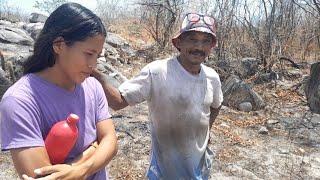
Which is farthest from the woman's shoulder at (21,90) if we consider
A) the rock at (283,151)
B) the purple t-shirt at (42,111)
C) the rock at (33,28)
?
the rock at (33,28)

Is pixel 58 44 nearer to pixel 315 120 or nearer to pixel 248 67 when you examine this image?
pixel 315 120

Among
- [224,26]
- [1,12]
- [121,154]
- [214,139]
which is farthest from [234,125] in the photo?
[1,12]

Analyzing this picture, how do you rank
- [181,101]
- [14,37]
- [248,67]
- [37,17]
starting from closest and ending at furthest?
[181,101], [248,67], [14,37], [37,17]

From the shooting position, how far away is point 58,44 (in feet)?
4.51

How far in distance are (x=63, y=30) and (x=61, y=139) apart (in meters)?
0.35

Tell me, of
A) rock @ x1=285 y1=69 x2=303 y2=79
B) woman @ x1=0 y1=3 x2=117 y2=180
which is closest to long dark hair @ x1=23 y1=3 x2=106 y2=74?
woman @ x1=0 y1=3 x2=117 y2=180

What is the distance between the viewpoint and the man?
205cm

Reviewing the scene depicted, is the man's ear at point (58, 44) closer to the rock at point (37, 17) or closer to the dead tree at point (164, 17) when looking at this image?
the dead tree at point (164, 17)

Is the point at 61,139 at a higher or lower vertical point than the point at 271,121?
higher

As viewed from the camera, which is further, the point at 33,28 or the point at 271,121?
the point at 33,28

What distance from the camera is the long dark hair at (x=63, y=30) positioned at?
1364mm

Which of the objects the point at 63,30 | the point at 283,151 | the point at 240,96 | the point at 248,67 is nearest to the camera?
the point at 63,30

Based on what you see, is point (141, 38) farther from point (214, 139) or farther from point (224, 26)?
point (214, 139)

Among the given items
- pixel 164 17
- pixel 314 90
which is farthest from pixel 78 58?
pixel 164 17
